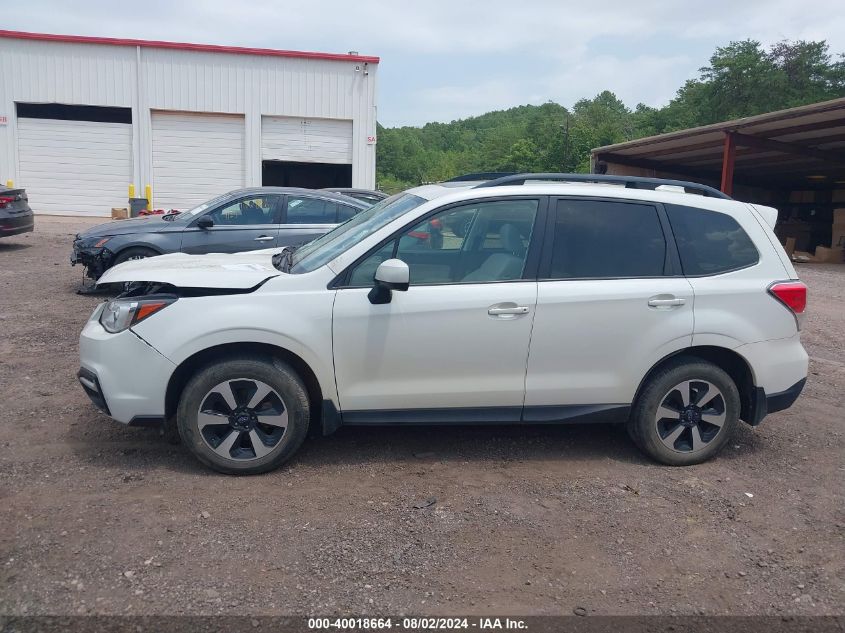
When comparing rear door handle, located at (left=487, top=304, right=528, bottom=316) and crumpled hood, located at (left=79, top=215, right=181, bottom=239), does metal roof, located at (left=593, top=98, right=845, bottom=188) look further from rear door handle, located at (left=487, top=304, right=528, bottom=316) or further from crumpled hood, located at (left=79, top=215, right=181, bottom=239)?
rear door handle, located at (left=487, top=304, right=528, bottom=316)

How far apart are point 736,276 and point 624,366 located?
982 millimetres

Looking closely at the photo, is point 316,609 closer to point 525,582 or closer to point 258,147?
point 525,582

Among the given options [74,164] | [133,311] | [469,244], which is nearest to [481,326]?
[469,244]

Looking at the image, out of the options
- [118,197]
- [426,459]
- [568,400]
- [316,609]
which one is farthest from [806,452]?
[118,197]

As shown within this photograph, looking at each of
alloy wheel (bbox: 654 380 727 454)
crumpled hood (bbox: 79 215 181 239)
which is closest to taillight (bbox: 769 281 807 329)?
alloy wheel (bbox: 654 380 727 454)

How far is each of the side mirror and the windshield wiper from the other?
72 centimetres

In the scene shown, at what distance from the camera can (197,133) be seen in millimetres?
24609

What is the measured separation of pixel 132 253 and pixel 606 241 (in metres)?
7.00

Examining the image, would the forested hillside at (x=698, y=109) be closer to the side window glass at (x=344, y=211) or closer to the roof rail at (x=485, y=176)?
the side window glass at (x=344, y=211)

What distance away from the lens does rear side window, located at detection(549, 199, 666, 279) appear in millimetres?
4828

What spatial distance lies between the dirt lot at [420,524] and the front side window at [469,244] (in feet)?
4.03

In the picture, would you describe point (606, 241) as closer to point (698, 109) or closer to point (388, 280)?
point (388, 280)

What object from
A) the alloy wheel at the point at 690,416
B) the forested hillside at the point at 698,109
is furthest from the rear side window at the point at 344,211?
the forested hillside at the point at 698,109

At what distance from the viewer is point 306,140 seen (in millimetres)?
25172
